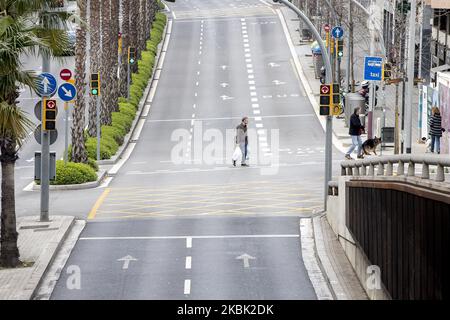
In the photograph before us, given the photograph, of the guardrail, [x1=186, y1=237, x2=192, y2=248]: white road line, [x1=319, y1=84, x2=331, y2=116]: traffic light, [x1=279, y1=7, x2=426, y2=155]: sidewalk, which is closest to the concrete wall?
the guardrail

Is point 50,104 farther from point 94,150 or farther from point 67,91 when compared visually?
point 94,150

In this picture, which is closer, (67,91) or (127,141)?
(67,91)

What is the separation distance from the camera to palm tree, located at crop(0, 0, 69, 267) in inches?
934

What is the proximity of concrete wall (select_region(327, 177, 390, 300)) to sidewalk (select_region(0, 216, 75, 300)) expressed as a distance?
6147 mm

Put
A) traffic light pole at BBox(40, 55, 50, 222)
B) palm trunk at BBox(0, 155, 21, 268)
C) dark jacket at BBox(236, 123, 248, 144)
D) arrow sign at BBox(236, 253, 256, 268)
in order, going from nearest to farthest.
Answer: palm trunk at BBox(0, 155, 21, 268) → arrow sign at BBox(236, 253, 256, 268) → traffic light pole at BBox(40, 55, 50, 222) → dark jacket at BBox(236, 123, 248, 144)

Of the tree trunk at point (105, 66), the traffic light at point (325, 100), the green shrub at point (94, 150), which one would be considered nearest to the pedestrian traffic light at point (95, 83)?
the green shrub at point (94, 150)

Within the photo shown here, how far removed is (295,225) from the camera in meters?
30.8

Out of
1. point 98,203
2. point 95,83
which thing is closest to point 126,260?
point 98,203

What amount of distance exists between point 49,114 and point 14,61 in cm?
699

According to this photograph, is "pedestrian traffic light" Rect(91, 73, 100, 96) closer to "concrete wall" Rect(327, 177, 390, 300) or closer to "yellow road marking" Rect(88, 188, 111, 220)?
"yellow road marking" Rect(88, 188, 111, 220)

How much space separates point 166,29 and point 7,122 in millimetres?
73155

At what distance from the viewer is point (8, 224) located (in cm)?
2534
